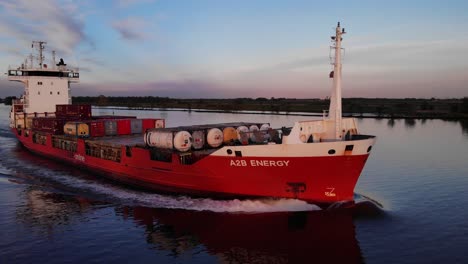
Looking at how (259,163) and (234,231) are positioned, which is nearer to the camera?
(234,231)

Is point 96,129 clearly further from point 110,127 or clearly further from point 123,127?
point 123,127

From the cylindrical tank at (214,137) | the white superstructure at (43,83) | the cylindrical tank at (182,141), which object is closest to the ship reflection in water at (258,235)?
the cylindrical tank at (182,141)

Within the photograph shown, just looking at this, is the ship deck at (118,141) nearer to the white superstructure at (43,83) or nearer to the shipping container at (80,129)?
the shipping container at (80,129)

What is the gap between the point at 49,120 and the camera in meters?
33.2

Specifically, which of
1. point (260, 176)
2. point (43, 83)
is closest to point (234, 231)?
point (260, 176)

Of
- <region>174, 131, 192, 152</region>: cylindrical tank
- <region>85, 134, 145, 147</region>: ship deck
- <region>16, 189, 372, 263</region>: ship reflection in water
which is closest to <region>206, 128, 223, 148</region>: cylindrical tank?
<region>174, 131, 192, 152</region>: cylindrical tank

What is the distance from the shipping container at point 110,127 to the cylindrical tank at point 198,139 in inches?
490

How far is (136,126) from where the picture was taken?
31672mm

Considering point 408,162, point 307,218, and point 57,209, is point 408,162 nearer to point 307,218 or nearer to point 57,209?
point 307,218

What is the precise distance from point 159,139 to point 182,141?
1983 mm

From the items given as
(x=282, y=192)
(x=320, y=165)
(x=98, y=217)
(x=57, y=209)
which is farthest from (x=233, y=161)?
(x=57, y=209)

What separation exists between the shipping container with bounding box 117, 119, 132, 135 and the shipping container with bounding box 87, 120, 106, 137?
148cm

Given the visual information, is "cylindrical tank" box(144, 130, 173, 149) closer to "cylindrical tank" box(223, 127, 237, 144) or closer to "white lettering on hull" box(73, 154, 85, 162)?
"cylindrical tank" box(223, 127, 237, 144)

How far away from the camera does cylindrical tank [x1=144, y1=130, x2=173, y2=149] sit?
20178 mm
